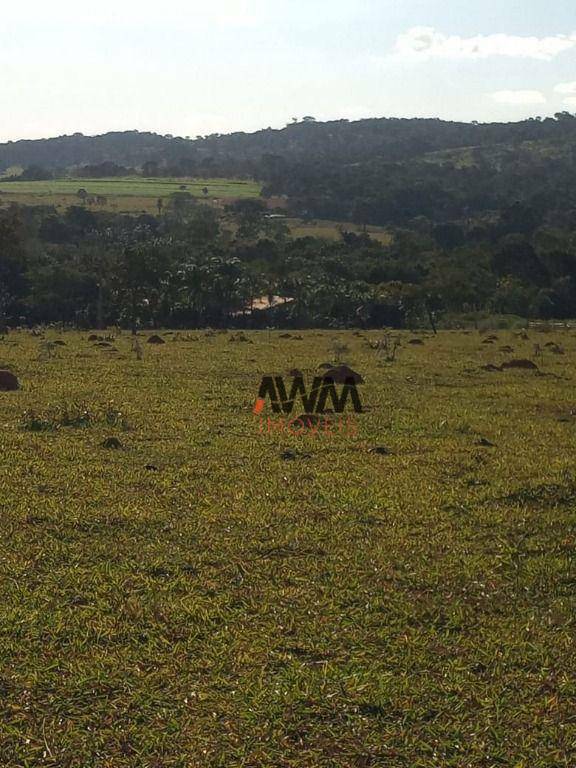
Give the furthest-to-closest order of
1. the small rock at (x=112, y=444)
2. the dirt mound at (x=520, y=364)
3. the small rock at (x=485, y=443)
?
the dirt mound at (x=520, y=364)
the small rock at (x=485, y=443)
the small rock at (x=112, y=444)

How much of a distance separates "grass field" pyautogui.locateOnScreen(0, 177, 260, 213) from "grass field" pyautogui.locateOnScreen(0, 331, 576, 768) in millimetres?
126519

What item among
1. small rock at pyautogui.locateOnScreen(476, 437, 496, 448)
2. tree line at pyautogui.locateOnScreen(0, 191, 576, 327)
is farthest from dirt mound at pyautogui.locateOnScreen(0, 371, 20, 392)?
tree line at pyautogui.locateOnScreen(0, 191, 576, 327)

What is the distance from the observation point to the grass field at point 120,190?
14450cm

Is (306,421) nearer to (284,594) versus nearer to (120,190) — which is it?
(284,594)

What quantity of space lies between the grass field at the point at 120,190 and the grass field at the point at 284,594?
127 meters

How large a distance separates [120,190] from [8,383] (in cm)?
15671

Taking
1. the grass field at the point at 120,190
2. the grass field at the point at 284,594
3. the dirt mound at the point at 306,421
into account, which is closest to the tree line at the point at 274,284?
the dirt mound at the point at 306,421

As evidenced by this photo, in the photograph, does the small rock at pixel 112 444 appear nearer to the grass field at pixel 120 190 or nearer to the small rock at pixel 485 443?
the small rock at pixel 485 443

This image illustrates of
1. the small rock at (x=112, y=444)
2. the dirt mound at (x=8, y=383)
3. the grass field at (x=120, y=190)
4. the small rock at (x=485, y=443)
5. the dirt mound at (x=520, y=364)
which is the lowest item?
the dirt mound at (x=520, y=364)

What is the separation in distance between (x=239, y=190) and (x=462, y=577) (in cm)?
17422

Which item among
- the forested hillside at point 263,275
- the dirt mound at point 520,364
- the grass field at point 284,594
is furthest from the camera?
the forested hillside at point 263,275

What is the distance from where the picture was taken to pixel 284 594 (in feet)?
26.5

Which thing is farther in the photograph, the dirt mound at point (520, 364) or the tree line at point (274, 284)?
the tree line at point (274, 284)

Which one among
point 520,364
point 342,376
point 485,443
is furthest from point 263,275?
point 485,443
